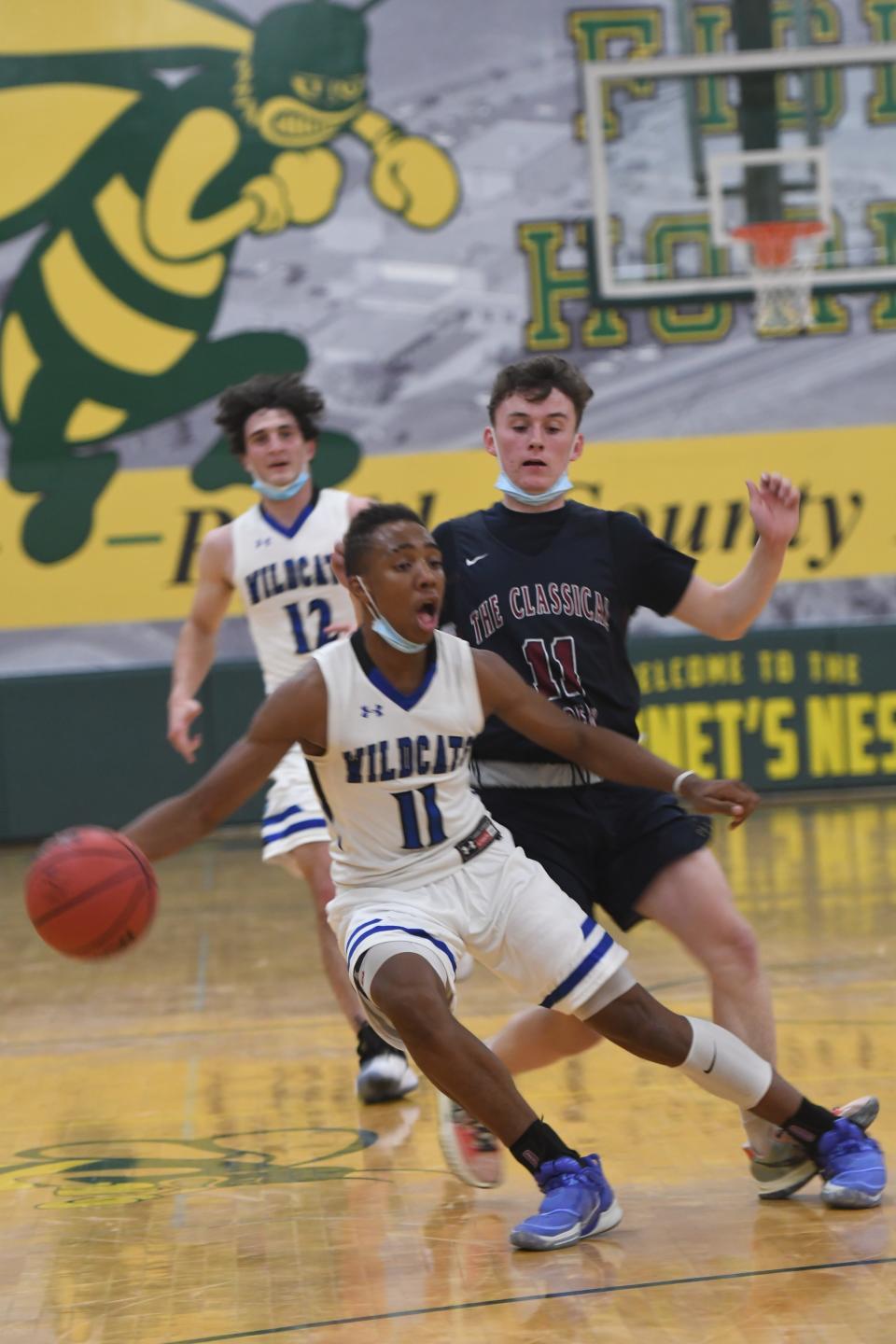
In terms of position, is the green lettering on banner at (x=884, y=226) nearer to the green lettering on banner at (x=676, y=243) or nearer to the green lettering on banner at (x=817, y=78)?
the green lettering on banner at (x=817, y=78)

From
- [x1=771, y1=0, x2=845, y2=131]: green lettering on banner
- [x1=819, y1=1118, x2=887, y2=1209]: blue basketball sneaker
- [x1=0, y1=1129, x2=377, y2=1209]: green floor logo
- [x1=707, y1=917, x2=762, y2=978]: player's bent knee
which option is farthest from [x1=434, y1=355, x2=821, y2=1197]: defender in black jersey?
[x1=771, y1=0, x2=845, y2=131]: green lettering on banner

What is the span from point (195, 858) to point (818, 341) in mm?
5415

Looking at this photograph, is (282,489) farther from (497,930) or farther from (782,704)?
(782,704)

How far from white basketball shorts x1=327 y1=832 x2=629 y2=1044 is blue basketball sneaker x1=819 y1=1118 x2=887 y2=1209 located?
664 mm

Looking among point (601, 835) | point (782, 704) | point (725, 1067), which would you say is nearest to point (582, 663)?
point (601, 835)

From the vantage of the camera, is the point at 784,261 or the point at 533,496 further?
the point at 784,261

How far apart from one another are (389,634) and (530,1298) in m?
1.40

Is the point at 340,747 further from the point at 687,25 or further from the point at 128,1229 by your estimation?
the point at 687,25

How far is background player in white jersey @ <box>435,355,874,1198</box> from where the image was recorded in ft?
13.7

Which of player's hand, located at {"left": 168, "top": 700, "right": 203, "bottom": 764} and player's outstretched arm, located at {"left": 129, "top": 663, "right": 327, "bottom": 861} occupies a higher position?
player's outstretched arm, located at {"left": 129, "top": 663, "right": 327, "bottom": 861}

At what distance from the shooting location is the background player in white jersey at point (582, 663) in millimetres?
4180

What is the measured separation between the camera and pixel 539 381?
172 inches

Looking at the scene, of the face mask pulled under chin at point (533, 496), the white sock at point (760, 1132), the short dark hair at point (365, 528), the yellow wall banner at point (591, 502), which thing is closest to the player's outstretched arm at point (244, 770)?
the short dark hair at point (365, 528)

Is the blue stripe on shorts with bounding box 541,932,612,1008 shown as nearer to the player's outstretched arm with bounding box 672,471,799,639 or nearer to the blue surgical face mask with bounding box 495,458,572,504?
the player's outstretched arm with bounding box 672,471,799,639
